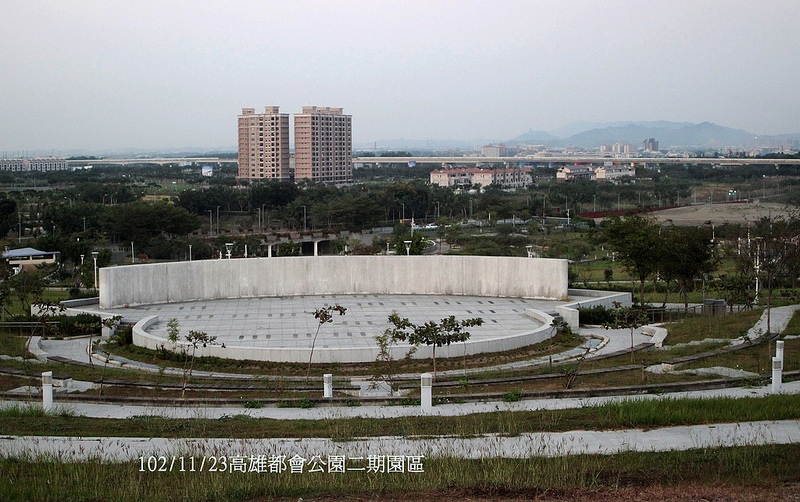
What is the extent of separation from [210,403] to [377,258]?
16.4m

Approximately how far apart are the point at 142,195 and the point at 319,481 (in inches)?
2978

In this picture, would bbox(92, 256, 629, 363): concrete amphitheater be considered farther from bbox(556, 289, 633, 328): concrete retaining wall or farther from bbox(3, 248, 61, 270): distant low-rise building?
bbox(3, 248, 61, 270): distant low-rise building

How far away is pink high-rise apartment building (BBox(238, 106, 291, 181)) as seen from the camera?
13050 cm

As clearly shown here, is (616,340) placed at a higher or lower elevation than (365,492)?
lower

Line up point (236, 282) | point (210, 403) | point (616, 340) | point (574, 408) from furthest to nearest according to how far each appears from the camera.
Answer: point (236, 282), point (616, 340), point (210, 403), point (574, 408)

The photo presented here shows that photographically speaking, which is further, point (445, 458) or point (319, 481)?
point (445, 458)

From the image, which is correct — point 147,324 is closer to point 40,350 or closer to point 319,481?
point 40,350

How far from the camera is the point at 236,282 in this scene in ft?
89.4

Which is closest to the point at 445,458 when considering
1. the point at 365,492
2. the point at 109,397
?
the point at 365,492

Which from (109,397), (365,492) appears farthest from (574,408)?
(109,397)

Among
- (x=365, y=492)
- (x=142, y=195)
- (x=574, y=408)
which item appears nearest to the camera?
(x=365, y=492)

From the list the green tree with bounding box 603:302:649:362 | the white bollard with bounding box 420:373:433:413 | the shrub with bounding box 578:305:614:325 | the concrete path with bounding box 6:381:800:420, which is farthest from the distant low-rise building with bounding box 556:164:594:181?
the white bollard with bounding box 420:373:433:413

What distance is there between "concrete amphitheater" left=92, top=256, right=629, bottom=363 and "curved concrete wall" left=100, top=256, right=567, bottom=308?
3 cm

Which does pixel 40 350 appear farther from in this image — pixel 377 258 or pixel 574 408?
pixel 574 408
